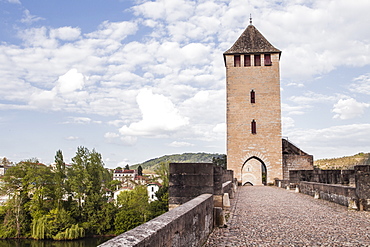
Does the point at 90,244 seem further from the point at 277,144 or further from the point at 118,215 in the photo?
the point at 277,144

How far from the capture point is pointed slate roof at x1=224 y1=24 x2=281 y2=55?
31.7 metres

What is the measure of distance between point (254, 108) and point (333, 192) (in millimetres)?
19064

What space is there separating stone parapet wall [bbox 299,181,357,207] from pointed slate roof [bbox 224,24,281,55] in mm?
17370

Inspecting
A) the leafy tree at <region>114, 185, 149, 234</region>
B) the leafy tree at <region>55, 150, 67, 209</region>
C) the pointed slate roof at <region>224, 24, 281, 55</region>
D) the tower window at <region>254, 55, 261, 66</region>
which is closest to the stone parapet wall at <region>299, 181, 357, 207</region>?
the tower window at <region>254, 55, 261, 66</region>

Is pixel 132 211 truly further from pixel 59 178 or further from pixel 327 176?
pixel 327 176

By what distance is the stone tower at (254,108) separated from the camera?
99.6 ft

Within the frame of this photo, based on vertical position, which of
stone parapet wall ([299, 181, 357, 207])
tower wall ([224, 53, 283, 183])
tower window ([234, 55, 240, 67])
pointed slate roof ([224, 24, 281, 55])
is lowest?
stone parapet wall ([299, 181, 357, 207])

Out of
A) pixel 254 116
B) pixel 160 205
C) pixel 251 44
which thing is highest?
pixel 251 44

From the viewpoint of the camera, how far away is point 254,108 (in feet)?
102

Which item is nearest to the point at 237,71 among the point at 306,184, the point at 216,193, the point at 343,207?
the point at 306,184

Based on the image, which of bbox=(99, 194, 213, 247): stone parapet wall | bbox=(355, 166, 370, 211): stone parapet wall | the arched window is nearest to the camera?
bbox=(99, 194, 213, 247): stone parapet wall

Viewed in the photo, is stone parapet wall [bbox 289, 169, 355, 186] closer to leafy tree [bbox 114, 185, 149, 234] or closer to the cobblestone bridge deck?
the cobblestone bridge deck

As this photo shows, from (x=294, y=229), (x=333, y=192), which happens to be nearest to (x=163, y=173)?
(x=333, y=192)

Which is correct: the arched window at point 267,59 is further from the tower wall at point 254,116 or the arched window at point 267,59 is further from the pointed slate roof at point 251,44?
the pointed slate roof at point 251,44
